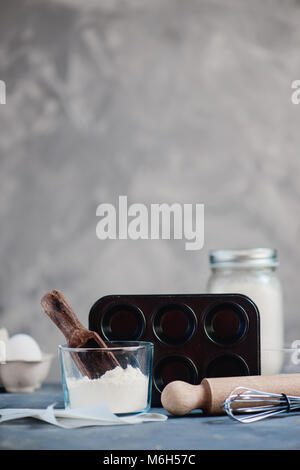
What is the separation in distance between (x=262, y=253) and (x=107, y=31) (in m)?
0.63

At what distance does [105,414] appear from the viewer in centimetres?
64

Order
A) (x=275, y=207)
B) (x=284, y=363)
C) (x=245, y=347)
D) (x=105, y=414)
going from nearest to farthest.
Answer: (x=105, y=414) → (x=245, y=347) → (x=284, y=363) → (x=275, y=207)

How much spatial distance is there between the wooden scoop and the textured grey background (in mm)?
460

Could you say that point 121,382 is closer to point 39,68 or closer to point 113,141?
point 113,141

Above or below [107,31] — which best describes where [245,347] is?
below

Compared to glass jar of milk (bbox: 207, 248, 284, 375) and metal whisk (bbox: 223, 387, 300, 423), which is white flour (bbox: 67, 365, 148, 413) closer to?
metal whisk (bbox: 223, 387, 300, 423)

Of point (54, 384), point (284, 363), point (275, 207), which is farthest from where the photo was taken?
point (275, 207)

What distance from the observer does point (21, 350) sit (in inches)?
37.6

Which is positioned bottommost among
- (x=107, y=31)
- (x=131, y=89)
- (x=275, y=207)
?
(x=275, y=207)

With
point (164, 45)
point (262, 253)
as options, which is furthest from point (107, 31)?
point (262, 253)

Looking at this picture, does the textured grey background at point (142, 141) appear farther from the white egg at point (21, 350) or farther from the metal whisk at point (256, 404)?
the metal whisk at point (256, 404)

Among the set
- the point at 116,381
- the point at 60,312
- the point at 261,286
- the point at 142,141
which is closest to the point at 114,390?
the point at 116,381

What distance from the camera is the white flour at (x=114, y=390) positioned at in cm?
68

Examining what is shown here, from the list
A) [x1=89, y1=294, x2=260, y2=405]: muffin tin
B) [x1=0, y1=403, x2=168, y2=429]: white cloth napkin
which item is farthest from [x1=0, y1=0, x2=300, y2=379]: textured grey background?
[x1=0, y1=403, x2=168, y2=429]: white cloth napkin
